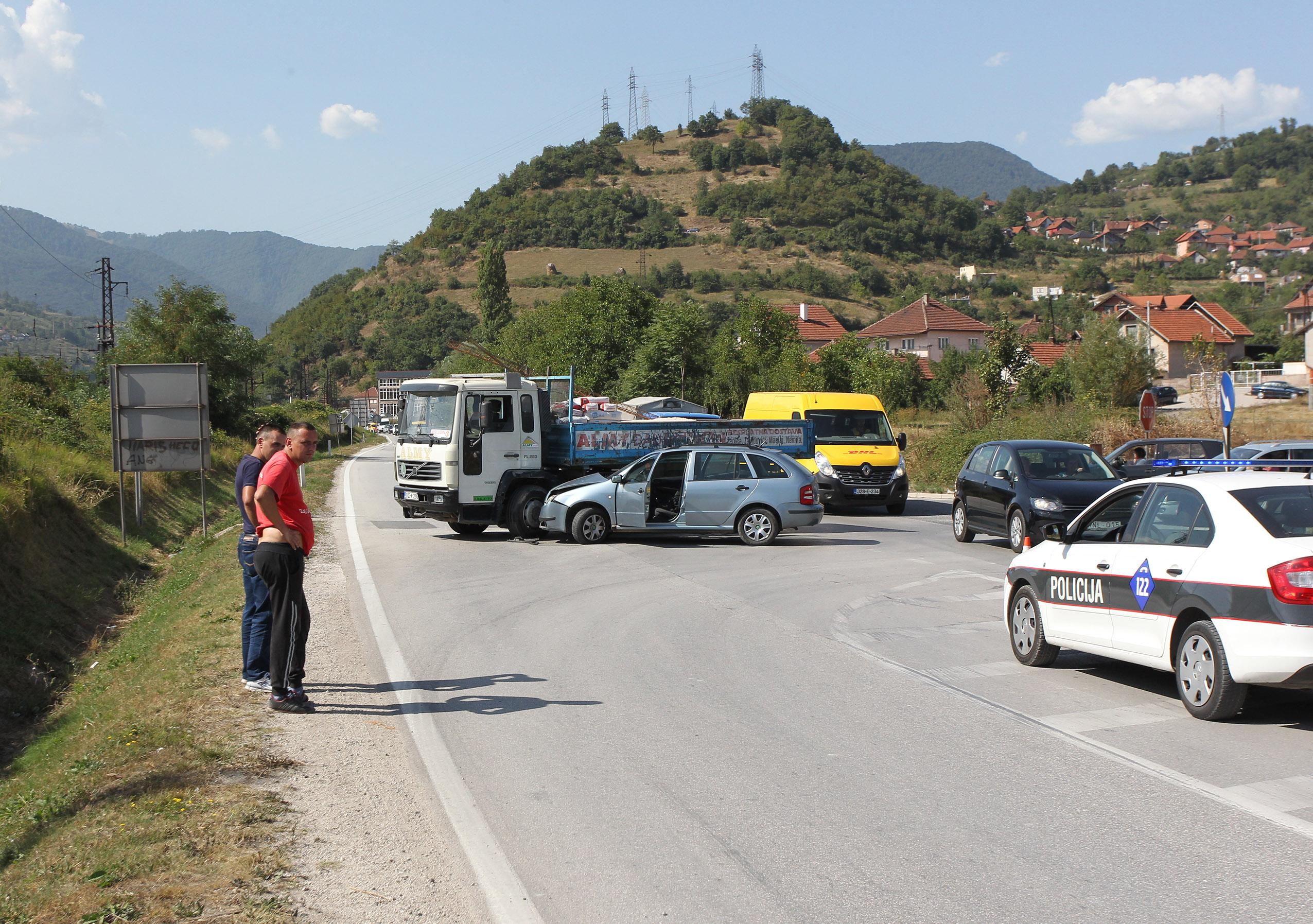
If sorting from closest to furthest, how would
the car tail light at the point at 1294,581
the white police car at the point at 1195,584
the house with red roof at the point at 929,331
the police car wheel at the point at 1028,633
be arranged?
the car tail light at the point at 1294,581 → the white police car at the point at 1195,584 → the police car wheel at the point at 1028,633 → the house with red roof at the point at 929,331

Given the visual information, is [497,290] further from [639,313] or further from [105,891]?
[105,891]

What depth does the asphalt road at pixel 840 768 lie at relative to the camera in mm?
4578

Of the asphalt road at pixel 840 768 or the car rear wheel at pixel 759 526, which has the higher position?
the car rear wheel at pixel 759 526

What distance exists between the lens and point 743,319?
71938 millimetres

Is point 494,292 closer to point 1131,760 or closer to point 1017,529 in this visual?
point 1017,529

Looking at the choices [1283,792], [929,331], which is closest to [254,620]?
[1283,792]

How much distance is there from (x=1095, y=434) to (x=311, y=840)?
2978 cm

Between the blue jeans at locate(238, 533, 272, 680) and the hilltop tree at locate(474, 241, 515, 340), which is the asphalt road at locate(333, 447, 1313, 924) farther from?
the hilltop tree at locate(474, 241, 515, 340)

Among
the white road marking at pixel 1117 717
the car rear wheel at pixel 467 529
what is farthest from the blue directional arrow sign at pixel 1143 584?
the car rear wheel at pixel 467 529

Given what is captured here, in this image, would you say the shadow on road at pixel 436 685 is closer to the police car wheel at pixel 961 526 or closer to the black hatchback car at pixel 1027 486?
the black hatchback car at pixel 1027 486

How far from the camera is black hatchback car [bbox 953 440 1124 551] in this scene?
1652 centimetres

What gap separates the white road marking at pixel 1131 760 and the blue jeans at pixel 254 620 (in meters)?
5.00

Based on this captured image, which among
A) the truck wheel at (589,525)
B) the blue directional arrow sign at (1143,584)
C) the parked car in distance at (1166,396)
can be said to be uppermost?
the parked car in distance at (1166,396)

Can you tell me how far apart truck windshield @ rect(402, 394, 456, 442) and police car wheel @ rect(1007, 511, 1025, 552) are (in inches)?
370
